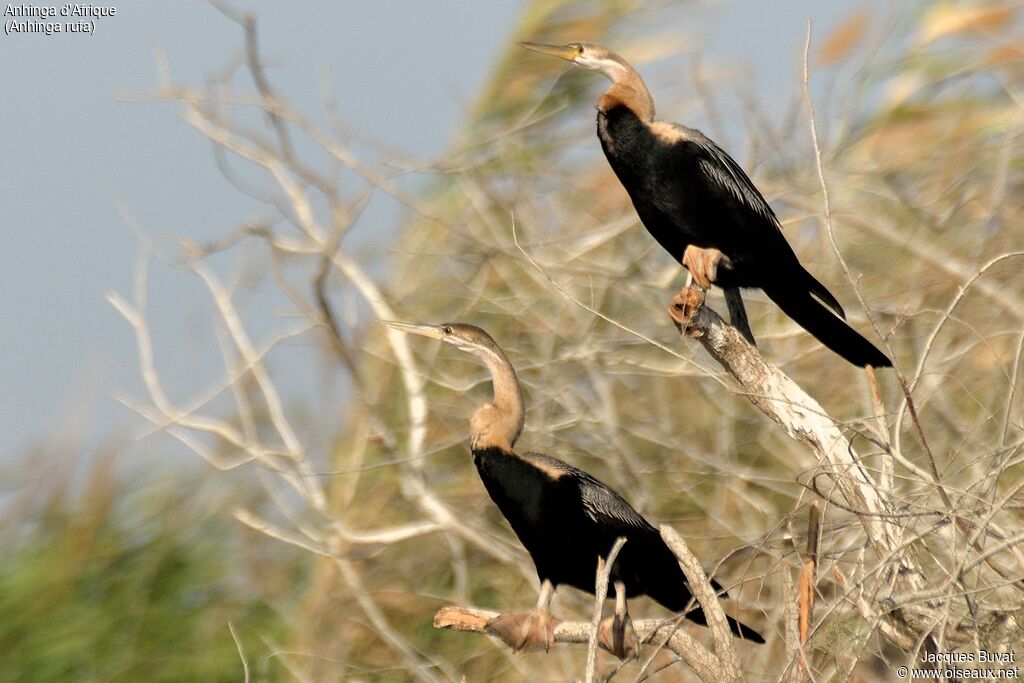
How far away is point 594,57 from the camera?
388cm

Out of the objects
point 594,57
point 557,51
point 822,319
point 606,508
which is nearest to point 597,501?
point 606,508

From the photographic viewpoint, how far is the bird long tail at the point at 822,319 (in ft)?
→ 11.2

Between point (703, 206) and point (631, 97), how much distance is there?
398 mm

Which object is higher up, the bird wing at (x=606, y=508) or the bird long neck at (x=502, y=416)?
the bird long neck at (x=502, y=416)

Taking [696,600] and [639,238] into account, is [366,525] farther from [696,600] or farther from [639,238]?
[696,600]

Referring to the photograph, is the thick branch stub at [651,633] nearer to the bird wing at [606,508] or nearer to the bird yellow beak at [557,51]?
the bird wing at [606,508]

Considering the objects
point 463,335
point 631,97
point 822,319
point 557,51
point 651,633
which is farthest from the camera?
point 557,51

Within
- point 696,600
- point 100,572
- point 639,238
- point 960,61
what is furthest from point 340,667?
point 960,61

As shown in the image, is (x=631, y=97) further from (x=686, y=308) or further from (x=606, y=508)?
(x=606, y=508)

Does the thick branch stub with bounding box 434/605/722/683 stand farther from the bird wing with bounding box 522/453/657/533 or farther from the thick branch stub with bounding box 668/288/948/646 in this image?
the thick branch stub with bounding box 668/288/948/646

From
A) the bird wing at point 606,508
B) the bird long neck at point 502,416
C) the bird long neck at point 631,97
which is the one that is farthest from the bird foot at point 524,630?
the bird long neck at point 631,97

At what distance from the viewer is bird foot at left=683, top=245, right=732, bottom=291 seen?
3516mm

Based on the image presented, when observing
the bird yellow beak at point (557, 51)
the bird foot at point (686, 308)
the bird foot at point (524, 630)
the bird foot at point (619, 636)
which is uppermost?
the bird yellow beak at point (557, 51)

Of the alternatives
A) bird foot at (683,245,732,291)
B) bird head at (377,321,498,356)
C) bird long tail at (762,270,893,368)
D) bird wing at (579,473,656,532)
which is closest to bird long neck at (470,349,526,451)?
bird head at (377,321,498,356)
